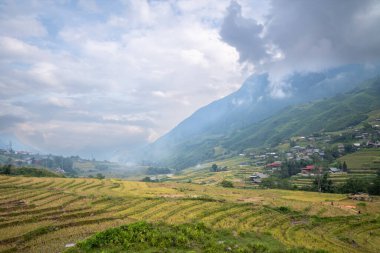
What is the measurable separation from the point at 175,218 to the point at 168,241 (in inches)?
437

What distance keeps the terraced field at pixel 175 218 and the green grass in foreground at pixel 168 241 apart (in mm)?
2624

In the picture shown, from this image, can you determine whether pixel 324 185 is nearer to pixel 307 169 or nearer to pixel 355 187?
pixel 355 187

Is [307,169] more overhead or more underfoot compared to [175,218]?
more overhead

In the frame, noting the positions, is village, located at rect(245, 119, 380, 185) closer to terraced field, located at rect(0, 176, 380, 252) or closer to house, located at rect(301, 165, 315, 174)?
house, located at rect(301, 165, 315, 174)

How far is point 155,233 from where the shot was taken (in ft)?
83.6

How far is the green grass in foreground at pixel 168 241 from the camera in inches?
891

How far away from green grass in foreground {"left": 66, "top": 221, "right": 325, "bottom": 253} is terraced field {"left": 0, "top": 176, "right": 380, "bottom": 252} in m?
2.62

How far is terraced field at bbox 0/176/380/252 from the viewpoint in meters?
26.6

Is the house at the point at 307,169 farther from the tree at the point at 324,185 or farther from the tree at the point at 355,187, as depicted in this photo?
the tree at the point at 355,187

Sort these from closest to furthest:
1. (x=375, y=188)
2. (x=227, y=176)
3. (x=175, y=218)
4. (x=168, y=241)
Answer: (x=168, y=241) < (x=175, y=218) < (x=375, y=188) < (x=227, y=176)

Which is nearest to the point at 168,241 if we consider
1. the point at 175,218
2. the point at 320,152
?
the point at 175,218

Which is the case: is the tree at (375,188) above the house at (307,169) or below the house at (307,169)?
below

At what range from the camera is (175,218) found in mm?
35500

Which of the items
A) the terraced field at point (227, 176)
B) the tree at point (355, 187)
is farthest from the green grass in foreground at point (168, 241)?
the terraced field at point (227, 176)
